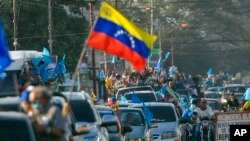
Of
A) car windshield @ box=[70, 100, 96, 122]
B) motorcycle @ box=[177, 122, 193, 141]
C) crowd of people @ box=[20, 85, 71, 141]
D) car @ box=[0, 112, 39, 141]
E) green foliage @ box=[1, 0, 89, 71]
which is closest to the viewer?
crowd of people @ box=[20, 85, 71, 141]

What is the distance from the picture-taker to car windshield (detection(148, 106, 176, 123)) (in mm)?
31219

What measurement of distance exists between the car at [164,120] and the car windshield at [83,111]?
35.8 ft

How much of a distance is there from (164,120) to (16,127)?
17.6 meters

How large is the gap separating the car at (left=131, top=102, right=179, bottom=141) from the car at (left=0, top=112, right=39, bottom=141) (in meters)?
16.4

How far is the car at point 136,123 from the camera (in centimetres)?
2756

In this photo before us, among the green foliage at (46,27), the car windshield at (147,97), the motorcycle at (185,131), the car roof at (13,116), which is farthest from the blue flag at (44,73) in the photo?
the green foliage at (46,27)

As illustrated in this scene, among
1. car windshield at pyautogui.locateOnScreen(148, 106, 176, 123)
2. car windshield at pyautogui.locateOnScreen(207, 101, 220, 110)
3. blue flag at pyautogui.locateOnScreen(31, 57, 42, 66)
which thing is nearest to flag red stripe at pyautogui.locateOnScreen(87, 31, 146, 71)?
blue flag at pyautogui.locateOnScreen(31, 57, 42, 66)

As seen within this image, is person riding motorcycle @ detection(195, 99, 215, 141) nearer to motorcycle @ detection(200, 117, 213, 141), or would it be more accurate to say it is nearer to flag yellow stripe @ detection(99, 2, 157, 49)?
motorcycle @ detection(200, 117, 213, 141)

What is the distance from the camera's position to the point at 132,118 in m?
28.5

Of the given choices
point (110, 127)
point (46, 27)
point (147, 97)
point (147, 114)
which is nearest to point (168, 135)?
point (147, 114)

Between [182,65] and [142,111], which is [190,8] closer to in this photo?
[182,65]

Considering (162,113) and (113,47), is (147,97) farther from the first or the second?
(113,47)

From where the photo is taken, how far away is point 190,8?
119 m

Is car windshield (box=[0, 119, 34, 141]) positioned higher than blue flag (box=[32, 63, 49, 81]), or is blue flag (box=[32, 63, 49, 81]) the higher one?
blue flag (box=[32, 63, 49, 81])
